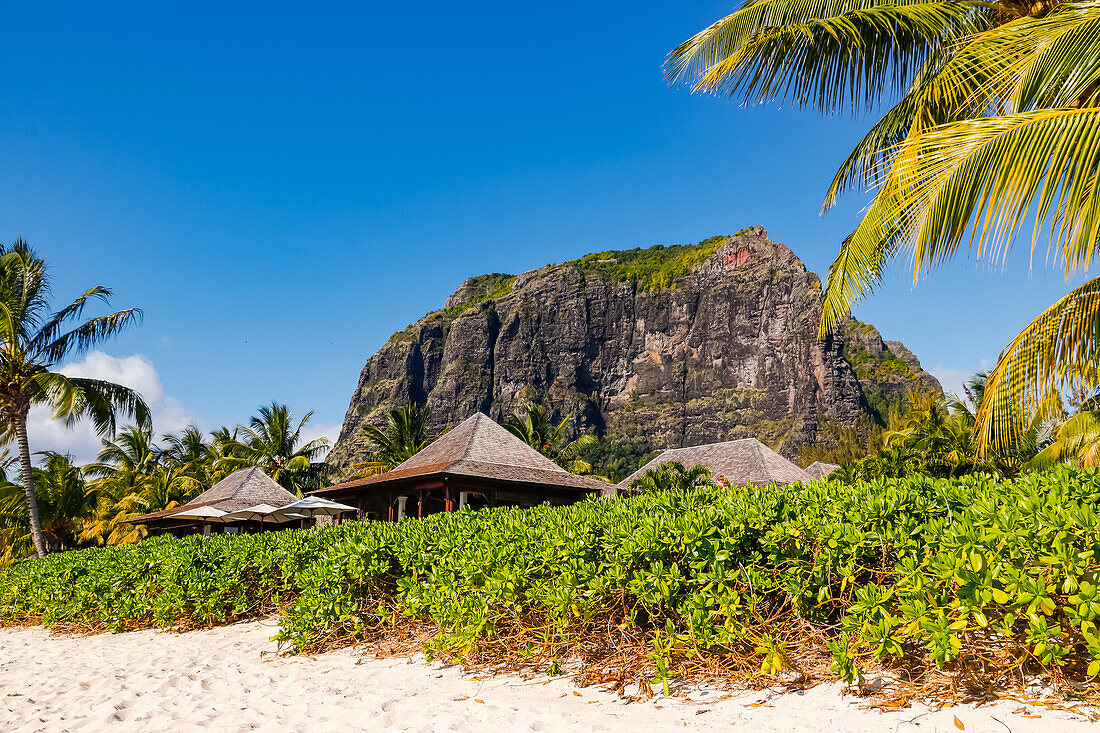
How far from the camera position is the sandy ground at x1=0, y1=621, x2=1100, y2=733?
315 centimetres

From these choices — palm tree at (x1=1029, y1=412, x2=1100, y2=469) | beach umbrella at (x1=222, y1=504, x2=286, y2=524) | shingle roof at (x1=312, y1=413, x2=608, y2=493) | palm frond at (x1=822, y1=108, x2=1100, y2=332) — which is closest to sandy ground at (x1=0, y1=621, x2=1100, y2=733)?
palm frond at (x1=822, y1=108, x2=1100, y2=332)

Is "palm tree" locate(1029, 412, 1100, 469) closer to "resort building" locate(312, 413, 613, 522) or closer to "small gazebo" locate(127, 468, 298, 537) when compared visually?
"resort building" locate(312, 413, 613, 522)

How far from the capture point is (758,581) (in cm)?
393

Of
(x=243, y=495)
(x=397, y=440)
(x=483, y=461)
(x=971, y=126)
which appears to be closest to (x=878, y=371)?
(x=397, y=440)

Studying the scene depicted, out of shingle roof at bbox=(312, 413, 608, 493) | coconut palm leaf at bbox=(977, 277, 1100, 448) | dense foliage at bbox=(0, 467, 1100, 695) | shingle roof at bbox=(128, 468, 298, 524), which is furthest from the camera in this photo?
shingle roof at bbox=(128, 468, 298, 524)

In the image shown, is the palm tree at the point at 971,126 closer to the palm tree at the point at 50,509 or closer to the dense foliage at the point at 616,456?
the palm tree at the point at 50,509

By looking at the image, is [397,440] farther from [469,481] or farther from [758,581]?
[758,581]

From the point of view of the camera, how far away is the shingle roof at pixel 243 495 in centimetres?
2197

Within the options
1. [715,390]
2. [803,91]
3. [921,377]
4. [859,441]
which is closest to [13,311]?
[803,91]

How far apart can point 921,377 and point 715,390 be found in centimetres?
3218

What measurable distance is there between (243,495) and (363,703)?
20331mm

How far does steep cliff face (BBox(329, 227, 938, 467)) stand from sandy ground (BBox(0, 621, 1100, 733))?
88690 millimetres

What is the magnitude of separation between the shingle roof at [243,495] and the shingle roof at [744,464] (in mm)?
12300

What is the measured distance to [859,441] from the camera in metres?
79.7
